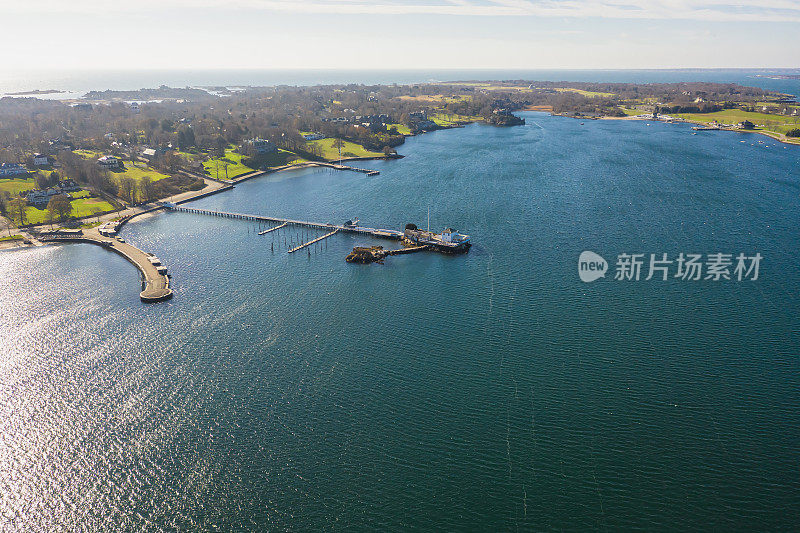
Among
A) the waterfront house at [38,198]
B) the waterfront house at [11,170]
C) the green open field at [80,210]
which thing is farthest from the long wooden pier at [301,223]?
the waterfront house at [11,170]

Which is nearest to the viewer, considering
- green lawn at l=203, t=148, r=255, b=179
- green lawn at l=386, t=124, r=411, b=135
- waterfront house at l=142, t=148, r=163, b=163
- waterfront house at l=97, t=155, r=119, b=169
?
waterfront house at l=97, t=155, r=119, b=169

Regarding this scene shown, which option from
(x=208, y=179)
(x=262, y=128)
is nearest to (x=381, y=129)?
(x=262, y=128)

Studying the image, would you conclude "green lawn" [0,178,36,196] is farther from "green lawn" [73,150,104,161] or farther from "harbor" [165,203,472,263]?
"harbor" [165,203,472,263]

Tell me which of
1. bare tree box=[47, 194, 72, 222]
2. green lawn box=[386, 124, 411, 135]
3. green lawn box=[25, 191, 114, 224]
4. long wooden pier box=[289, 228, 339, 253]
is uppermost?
green lawn box=[386, 124, 411, 135]

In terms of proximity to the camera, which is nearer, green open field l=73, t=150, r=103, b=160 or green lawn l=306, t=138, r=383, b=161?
green open field l=73, t=150, r=103, b=160

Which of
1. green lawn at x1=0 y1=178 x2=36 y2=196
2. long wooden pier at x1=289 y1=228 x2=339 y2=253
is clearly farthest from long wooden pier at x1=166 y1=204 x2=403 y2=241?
green lawn at x1=0 y1=178 x2=36 y2=196

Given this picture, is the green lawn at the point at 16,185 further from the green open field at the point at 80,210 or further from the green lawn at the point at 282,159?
the green lawn at the point at 282,159

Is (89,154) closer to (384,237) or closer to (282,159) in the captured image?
(282,159)
